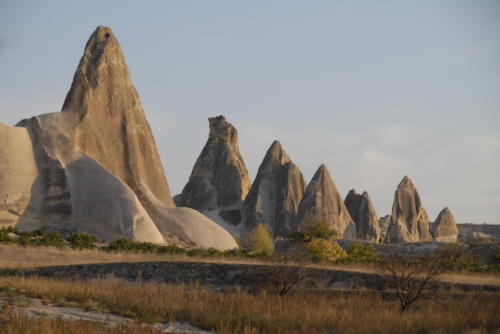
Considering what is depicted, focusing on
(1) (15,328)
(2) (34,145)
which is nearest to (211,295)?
(1) (15,328)

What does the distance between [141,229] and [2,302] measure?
2269 centimetres

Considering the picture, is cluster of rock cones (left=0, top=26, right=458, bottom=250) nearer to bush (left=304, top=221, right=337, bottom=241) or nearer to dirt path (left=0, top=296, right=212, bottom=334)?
bush (left=304, top=221, right=337, bottom=241)

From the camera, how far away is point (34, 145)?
35.5 m

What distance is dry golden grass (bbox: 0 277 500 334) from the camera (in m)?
10.1

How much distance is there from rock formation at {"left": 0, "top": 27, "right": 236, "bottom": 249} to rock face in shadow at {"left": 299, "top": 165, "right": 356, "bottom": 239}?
20384 millimetres

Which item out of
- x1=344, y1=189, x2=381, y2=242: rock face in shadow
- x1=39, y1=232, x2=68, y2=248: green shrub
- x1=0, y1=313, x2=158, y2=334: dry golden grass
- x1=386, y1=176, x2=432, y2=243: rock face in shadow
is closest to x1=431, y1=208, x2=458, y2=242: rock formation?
x1=386, y1=176, x2=432, y2=243: rock face in shadow

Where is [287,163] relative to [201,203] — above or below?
above

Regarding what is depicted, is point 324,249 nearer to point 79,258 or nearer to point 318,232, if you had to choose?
point 318,232

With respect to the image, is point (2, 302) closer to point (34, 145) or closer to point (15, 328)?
point (15, 328)

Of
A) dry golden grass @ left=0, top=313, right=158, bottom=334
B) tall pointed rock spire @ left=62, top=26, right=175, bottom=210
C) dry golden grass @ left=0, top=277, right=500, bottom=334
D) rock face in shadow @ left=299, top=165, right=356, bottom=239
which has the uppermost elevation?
tall pointed rock spire @ left=62, top=26, right=175, bottom=210

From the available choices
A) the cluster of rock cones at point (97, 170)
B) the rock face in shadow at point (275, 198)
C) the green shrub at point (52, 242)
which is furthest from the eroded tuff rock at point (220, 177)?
the green shrub at point (52, 242)

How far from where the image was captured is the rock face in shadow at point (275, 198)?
62.1m

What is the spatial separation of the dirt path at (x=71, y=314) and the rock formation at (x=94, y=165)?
21729 millimetres

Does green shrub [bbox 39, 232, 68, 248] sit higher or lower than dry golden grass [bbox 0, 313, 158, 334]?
higher
